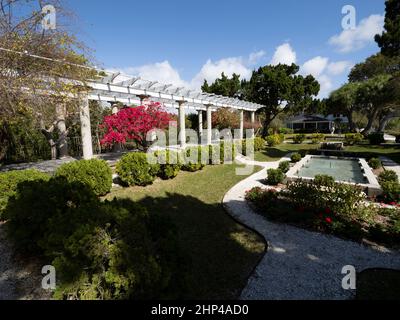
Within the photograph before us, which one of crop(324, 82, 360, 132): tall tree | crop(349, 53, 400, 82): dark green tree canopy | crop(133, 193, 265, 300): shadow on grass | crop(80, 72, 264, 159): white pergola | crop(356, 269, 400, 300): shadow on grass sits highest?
crop(349, 53, 400, 82): dark green tree canopy

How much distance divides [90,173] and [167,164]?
3.44m

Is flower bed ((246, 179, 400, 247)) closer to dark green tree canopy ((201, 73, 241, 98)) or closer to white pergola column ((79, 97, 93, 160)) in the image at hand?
white pergola column ((79, 97, 93, 160))

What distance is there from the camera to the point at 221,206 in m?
7.47

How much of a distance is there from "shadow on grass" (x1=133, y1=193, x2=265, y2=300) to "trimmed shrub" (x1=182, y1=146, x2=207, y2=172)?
3.99 meters

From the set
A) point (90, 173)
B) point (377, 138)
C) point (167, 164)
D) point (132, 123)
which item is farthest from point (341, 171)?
point (377, 138)

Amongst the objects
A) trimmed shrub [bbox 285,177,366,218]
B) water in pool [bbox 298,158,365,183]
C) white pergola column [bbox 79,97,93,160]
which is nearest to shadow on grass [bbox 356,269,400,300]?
trimmed shrub [bbox 285,177,366,218]

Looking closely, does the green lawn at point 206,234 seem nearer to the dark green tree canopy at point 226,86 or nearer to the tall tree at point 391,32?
the tall tree at point 391,32

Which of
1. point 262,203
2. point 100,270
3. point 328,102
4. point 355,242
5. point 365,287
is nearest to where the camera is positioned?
point 100,270

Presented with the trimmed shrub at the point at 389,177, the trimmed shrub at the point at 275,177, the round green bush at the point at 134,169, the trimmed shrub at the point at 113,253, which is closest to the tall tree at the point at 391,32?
the trimmed shrub at the point at 389,177

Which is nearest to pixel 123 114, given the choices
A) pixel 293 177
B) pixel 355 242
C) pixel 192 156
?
pixel 192 156

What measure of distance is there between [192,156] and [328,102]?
Answer: 36.2 m

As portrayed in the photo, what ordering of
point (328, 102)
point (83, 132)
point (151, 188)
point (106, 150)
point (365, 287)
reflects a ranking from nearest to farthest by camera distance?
point (365, 287)
point (151, 188)
point (83, 132)
point (106, 150)
point (328, 102)

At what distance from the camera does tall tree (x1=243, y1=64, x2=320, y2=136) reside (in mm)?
31156

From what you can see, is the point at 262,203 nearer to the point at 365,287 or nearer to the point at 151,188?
the point at 365,287
